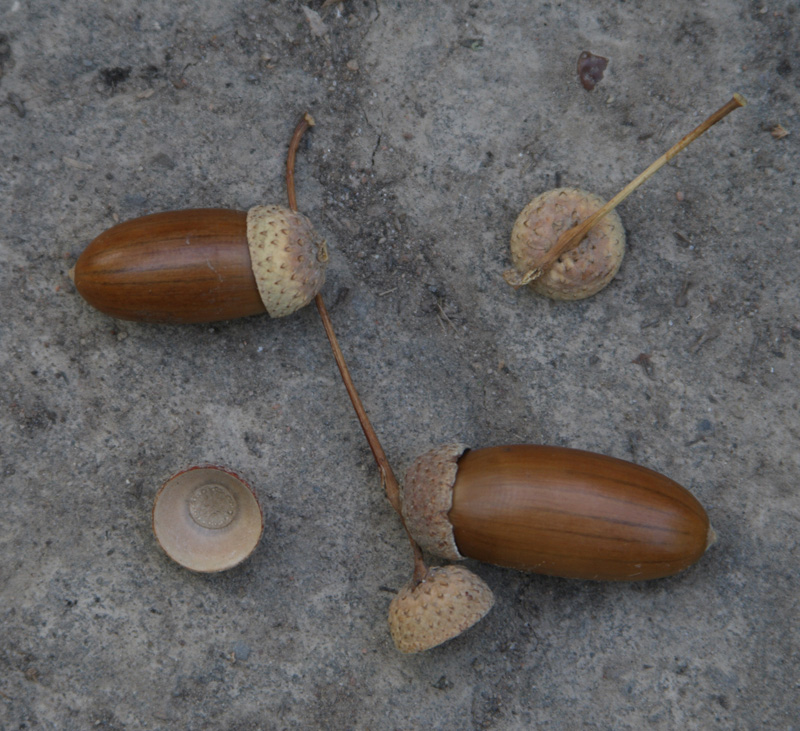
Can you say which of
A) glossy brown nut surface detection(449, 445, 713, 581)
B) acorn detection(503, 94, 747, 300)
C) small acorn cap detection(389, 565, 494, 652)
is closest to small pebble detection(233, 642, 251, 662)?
small acorn cap detection(389, 565, 494, 652)

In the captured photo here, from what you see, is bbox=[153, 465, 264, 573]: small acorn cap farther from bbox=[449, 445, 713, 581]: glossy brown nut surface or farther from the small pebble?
bbox=[449, 445, 713, 581]: glossy brown nut surface

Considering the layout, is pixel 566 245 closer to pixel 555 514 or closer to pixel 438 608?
pixel 555 514

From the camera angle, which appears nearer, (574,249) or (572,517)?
(572,517)

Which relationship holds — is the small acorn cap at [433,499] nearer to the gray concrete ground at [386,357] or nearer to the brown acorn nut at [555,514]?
the brown acorn nut at [555,514]

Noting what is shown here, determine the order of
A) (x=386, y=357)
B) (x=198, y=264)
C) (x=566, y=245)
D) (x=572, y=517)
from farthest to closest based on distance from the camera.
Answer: (x=386, y=357) → (x=566, y=245) → (x=198, y=264) → (x=572, y=517)

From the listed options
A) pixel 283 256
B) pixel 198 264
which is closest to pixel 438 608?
pixel 283 256

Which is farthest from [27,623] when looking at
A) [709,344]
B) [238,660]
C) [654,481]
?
[709,344]

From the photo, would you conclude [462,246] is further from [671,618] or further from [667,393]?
[671,618]
